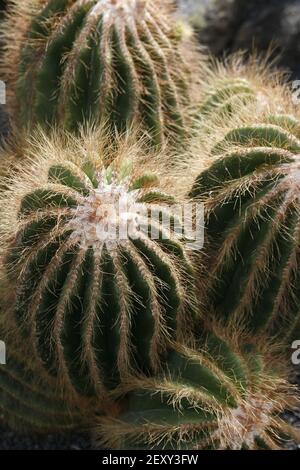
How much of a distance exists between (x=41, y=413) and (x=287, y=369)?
768 millimetres

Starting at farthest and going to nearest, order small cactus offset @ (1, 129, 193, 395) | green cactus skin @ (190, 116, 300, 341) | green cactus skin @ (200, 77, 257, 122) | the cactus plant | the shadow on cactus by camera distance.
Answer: green cactus skin @ (200, 77, 257, 122) → the cactus plant → the shadow on cactus → green cactus skin @ (190, 116, 300, 341) → small cactus offset @ (1, 129, 193, 395)

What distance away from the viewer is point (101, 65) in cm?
262

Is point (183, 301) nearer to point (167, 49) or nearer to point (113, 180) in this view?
point (113, 180)

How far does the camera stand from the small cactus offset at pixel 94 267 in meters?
2.09

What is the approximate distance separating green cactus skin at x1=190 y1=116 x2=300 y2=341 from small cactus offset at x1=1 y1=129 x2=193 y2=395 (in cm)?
15

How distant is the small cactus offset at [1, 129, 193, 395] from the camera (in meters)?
2.09

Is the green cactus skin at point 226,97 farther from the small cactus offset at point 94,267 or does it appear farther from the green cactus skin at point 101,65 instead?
the small cactus offset at point 94,267

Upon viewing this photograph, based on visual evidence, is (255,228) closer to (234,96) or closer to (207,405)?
(207,405)

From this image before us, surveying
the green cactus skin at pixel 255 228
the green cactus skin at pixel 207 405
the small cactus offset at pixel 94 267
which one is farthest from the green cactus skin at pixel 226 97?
the green cactus skin at pixel 207 405

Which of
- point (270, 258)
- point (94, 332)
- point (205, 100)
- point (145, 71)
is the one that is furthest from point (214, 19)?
point (94, 332)

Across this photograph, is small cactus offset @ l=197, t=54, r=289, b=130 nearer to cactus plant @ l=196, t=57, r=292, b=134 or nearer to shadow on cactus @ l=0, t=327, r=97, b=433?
cactus plant @ l=196, t=57, r=292, b=134

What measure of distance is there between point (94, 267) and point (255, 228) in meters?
0.52

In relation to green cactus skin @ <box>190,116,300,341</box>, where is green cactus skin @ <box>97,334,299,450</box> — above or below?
below

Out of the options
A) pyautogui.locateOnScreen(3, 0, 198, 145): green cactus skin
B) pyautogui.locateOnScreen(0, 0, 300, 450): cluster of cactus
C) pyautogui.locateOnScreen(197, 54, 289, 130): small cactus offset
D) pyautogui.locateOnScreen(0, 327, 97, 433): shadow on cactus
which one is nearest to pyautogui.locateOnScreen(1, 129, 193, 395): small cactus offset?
pyautogui.locateOnScreen(0, 0, 300, 450): cluster of cactus
